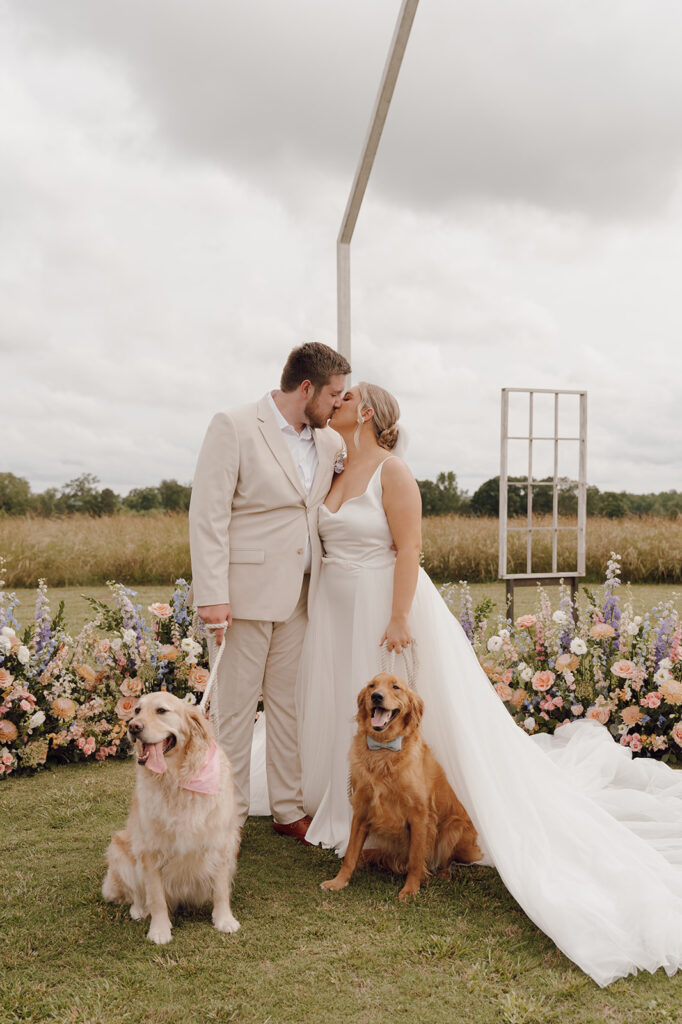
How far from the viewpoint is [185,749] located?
9.43ft

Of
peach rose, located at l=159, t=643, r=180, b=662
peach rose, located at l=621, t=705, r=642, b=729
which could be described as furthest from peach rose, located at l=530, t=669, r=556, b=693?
peach rose, located at l=159, t=643, r=180, b=662

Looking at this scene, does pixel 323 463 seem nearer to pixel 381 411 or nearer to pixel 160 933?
pixel 381 411

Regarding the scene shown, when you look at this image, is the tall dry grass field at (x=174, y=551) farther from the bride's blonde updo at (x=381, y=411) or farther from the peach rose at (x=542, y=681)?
the bride's blonde updo at (x=381, y=411)

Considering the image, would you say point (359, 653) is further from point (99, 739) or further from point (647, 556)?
point (647, 556)

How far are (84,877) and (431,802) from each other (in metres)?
1.53

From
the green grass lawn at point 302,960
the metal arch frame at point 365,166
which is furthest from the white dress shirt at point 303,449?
the metal arch frame at point 365,166

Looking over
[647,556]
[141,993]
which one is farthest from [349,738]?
[647,556]

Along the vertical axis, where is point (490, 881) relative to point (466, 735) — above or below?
below

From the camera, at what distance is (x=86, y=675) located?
5.34 metres

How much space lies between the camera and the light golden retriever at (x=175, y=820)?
110 inches

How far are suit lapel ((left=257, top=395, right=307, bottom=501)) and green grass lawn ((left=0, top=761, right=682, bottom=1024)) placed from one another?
1.71 metres

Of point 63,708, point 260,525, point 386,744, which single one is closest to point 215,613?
point 260,525

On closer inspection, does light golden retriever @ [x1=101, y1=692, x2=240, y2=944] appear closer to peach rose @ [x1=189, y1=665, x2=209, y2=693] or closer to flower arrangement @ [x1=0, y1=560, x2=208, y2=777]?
flower arrangement @ [x1=0, y1=560, x2=208, y2=777]

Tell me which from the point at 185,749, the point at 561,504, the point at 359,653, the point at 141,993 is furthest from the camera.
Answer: the point at 561,504
